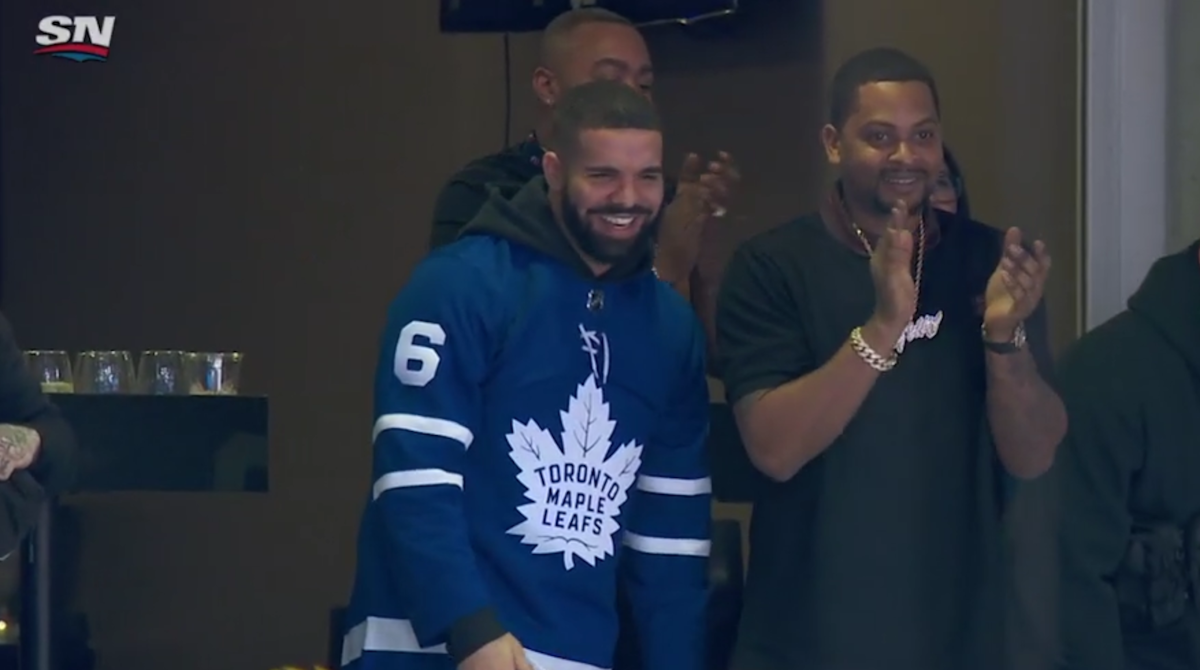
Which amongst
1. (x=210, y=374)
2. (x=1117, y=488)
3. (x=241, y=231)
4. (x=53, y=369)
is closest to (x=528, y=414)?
(x=1117, y=488)

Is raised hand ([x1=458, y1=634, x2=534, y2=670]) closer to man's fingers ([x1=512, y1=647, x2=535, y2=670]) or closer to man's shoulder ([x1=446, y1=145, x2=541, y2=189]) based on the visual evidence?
man's fingers ([x1=512, y1=647, x2=535, y2=670])

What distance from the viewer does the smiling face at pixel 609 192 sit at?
2.44m

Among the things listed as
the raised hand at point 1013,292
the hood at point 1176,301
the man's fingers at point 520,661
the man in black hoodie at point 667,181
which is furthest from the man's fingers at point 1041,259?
the man's fingers at point 520,661

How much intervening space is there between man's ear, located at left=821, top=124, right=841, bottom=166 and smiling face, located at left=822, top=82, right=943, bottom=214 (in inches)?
1.3

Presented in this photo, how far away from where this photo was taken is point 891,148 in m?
2.59

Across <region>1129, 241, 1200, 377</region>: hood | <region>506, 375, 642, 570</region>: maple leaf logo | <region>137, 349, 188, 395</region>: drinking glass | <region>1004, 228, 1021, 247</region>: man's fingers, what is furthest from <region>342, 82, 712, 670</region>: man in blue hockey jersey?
<region>137, 349, 188, 395</region>: drinking glass

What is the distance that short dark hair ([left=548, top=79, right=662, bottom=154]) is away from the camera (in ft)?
8.07

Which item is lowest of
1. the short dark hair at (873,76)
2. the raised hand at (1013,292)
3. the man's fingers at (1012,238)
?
the raised hand at (1013,292)

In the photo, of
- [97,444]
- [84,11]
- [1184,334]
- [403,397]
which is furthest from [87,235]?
[1184,334]

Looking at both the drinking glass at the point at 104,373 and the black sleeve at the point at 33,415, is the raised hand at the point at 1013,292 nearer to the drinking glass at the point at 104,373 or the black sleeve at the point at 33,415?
the black sleeve at the point at 33,415

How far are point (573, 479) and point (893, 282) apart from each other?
53 cm

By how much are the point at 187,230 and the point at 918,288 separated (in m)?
2.80

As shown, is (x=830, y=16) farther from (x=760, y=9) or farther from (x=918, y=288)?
(x=918, y=288)

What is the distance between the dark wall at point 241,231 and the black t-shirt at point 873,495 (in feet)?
6.01
